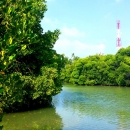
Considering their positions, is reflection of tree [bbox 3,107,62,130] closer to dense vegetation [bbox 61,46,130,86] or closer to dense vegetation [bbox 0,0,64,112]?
dense vegetation [bbox 0,0,64,112]

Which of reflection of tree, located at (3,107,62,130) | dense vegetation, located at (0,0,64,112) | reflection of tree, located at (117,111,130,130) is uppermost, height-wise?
dense vegetation, located at (0,0,64,112)

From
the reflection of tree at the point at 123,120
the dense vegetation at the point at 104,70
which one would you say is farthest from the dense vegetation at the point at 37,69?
the dense vegetation at the point at 104,70

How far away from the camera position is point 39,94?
59.2 ft

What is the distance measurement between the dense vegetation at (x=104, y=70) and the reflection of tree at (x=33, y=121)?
34307 mm

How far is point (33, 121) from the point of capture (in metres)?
14.7

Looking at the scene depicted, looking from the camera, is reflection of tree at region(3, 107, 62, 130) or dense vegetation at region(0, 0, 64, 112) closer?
reflection of tree at region(3, 107, 62, 130)

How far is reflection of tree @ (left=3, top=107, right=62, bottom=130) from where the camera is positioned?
1321cm

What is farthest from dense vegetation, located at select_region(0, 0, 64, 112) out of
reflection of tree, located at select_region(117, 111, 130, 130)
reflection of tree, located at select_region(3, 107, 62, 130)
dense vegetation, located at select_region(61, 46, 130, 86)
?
dense vegetation, located at select_region(61, 46, 130, 86)

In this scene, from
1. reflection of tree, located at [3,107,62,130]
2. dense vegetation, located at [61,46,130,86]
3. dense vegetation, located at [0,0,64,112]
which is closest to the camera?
reflection of tree, located at [3,107,62,130]

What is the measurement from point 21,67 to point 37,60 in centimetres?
192

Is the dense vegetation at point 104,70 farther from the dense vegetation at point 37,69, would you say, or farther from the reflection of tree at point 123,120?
the reflection of tree at point 123,120

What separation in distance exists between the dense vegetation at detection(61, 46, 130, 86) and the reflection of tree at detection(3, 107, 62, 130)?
34307mm

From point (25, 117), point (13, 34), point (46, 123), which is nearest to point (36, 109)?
point (25, 117)

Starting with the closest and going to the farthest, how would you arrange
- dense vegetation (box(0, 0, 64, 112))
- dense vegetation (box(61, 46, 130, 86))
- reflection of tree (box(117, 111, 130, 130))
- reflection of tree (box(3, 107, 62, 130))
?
1. reflection of tree (box(117, 111, 130, 130))
2. reflection of tree (box(3, 107, 62, 130))
3. dense vegetation (box(0, 0, 64, 112))
4. dense vegetation (box(61, 46, 130, 86))
